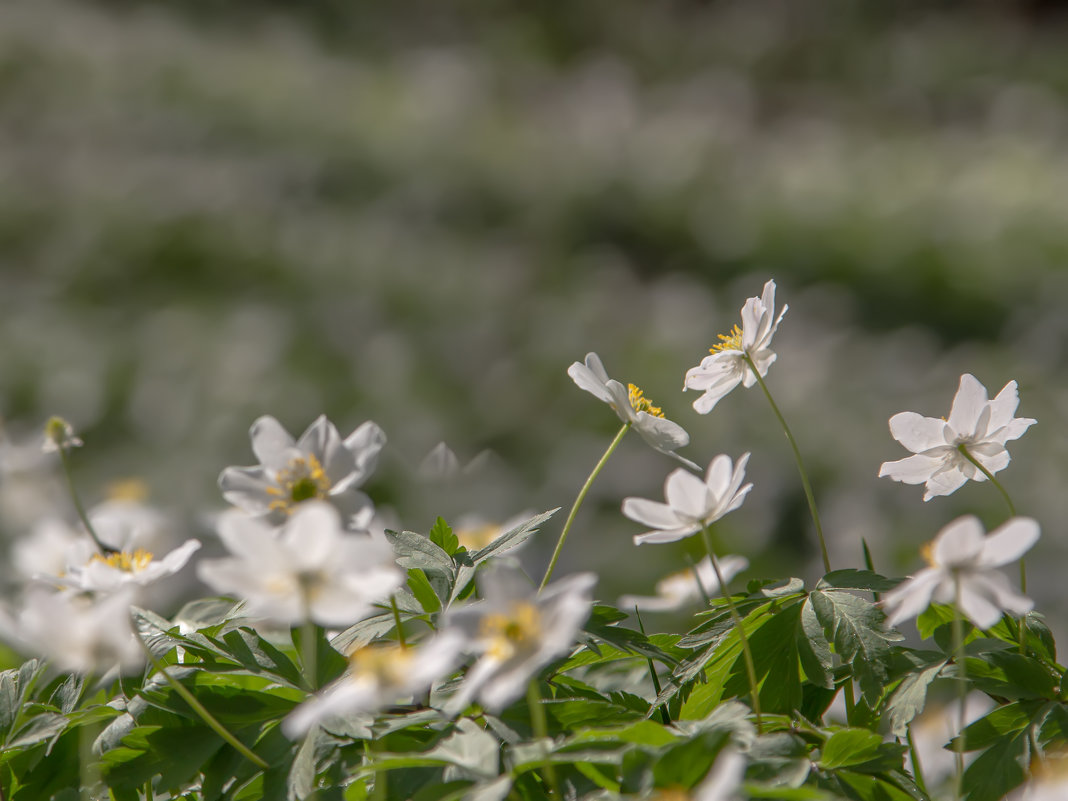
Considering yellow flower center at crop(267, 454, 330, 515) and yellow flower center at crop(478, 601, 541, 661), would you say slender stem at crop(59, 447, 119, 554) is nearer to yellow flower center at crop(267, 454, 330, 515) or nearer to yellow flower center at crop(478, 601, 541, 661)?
yellow flower center at crop(267, 454, 330, 515)

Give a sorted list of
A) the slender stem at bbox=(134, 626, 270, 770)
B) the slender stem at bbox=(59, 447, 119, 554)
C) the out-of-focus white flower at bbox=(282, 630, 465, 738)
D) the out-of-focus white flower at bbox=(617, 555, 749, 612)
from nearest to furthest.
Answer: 1. the out-of-focus white flower at bbox=(282, 630, 465, 738)
2. the slender stem at bbox=(134, 626, 270, 770)
3. the slender stem at bbox=(59, 447, 119, 554)
4. the out-of-focus white flower at bbox=(617, 555, 749, 612)

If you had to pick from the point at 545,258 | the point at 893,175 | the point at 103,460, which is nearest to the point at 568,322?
the point at 545,258

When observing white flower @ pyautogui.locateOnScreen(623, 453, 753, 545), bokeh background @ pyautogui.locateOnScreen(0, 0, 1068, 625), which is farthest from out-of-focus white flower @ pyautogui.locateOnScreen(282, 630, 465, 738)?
bokeh background @ pyautogui.locateOnScreen(0, 0, 1068, 625)

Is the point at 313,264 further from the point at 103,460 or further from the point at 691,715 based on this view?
the point at 691,715

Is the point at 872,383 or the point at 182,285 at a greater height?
the point at 872,383

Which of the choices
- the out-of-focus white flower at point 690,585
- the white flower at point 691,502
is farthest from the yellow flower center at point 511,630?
the out-of-focus white flower at point 690,585

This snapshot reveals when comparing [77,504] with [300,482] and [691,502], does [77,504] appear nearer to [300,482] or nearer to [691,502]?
[300,482]

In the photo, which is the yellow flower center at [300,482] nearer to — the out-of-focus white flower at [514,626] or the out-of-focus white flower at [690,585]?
the out-of-focus white flower at [514,626]
